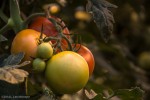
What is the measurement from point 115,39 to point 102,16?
1277 mm

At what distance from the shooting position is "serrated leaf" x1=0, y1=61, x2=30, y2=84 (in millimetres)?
730

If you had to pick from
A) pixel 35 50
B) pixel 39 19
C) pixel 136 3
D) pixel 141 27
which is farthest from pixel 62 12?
pixel 141 27

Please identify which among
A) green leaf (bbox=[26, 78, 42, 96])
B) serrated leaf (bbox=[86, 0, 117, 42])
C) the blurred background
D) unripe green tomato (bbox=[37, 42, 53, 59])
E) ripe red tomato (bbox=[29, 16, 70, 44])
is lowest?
the blurred background

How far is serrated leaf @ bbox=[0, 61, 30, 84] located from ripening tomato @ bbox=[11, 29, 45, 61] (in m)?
0.07

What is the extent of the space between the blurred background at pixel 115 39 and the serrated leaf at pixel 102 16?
26 cm

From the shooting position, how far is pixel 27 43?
861 millimetres

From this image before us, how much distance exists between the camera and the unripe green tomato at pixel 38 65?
796 mm

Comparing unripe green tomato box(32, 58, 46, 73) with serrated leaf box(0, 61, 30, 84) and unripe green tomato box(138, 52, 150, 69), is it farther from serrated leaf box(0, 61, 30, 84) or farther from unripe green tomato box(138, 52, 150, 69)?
unripe green tomato box(138, 52, 150, 69)

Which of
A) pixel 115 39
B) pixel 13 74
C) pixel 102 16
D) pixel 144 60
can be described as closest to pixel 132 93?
pixel 102 16

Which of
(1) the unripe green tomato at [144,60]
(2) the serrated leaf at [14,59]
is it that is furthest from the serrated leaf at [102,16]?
(1) the unripe green tomato at [144,60]

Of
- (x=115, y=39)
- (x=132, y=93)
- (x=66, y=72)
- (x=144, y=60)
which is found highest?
(x=66, y=72)

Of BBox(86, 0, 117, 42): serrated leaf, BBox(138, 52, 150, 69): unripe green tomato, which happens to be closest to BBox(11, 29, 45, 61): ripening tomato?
BBox(86, 0, 117, 42): serrated leaf

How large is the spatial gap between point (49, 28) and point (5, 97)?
190 millimetres

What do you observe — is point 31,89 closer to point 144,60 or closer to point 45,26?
point 45,26
